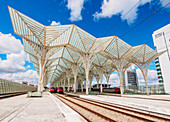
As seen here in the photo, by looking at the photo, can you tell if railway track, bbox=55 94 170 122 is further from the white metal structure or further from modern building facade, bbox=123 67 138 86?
modern building facade, bbox=123 67 138 86

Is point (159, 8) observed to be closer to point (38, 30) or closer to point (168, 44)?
point (38, 30)

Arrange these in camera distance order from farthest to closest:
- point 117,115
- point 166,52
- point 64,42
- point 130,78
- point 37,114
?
point 130,78, point 166,52, point 64,42, point 117,115, point 37,114

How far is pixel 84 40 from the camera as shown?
26641 mm

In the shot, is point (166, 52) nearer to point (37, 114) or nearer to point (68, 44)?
point (68, 44)

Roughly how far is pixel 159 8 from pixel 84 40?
19507 millimetres

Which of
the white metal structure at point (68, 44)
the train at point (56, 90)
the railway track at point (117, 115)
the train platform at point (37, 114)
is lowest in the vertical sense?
the train at point (56, 90)

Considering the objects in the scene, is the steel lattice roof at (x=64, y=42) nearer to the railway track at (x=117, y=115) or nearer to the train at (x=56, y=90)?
the train at (x=56, y=90)

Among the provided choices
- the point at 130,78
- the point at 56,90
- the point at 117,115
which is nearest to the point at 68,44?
the point at 117,115

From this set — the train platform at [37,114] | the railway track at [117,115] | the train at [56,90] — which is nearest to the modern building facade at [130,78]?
the train at [56,90]

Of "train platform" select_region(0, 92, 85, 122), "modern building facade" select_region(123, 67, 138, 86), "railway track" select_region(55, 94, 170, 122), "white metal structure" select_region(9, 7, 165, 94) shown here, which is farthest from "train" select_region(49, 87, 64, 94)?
"modern building facade" select_region(123, 67, 138, 86)

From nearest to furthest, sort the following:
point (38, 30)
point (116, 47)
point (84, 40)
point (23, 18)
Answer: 1. point (23, 18)
2. point (38, 30)
3. point (84, 40)
4. point (116, 47)

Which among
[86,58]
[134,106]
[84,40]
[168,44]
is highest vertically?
[168,44]

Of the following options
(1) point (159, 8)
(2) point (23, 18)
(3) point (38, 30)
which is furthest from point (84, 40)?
(1) point (159, 8)

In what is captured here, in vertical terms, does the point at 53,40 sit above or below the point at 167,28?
below
